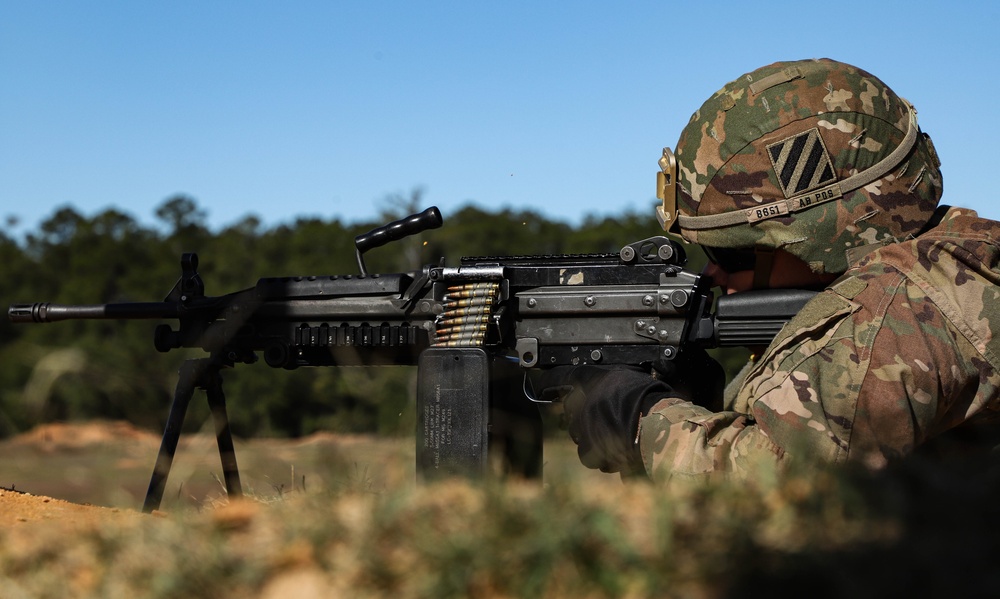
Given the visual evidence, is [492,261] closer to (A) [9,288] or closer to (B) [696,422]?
(B) [696,422]

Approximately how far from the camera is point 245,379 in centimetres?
2248

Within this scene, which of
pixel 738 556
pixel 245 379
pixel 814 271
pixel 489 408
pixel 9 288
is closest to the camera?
pixel 738 556

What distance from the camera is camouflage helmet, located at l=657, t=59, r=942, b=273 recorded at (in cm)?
381

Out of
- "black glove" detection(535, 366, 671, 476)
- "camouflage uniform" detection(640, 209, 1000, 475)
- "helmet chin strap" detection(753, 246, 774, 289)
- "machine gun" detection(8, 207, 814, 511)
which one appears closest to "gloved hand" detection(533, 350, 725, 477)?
"black glove" detection(535, 366, 671, 476)

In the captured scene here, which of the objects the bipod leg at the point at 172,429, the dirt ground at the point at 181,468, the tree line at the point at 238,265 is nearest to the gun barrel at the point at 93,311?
the bipod leg at the point at 172,429

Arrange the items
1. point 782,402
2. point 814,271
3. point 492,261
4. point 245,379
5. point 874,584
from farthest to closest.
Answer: point 245,379
point 492,261
point 814,271
point 782,402
point 874,584

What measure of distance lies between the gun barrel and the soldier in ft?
Result: 7.54

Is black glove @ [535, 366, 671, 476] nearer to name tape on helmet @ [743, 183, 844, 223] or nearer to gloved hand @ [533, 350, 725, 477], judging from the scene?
gloved hand @ [533, 350, 725, 477]

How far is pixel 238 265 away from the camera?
25.5 meters

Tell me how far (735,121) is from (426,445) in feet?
6.49

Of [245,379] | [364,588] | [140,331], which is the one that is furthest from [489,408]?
[140,331]

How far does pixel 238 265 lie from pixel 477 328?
2181cm

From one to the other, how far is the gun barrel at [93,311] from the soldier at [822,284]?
230 cm

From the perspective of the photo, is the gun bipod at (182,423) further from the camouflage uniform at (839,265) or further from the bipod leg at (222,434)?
the camouflage uniform at (839,265)
